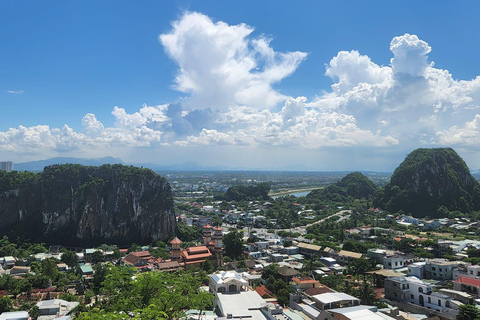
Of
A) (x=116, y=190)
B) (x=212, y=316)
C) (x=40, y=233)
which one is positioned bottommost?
(x=40, y=233)

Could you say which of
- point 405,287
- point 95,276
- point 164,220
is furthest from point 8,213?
point 405,287

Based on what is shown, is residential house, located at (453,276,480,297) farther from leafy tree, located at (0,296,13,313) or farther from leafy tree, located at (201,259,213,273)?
leafy tree, located at (0,296,13,313)

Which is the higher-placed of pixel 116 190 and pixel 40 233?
pixel 116 190

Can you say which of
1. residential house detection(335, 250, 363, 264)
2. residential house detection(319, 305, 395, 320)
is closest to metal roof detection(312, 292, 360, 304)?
residential house detection(319, 305, 395, 320)

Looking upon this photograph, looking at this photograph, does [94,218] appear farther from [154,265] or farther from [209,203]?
[209,203]

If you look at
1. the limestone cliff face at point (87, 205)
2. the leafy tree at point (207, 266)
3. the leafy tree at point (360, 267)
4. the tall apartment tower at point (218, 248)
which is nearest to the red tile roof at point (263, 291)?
the leafy tree at point (207, 266)

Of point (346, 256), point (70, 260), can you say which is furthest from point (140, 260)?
point (346, 256)

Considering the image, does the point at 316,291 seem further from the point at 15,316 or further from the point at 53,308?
the point at 15,316
